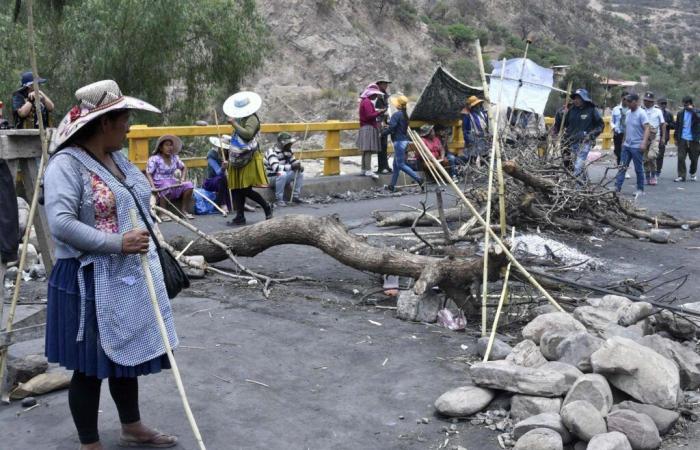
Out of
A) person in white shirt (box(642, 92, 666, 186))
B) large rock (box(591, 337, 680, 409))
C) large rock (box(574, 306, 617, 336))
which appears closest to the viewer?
large rock (box(591, 337, 680, 409))

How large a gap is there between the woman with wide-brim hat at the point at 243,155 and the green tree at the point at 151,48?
25.0 ft

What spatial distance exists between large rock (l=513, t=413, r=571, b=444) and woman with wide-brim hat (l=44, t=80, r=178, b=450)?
1821 millimetres

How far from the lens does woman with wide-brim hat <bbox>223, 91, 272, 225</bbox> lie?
34.5 ft

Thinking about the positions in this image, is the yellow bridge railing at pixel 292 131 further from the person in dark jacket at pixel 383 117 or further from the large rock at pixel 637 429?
the large rock at pixel 637 429

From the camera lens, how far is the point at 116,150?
3.83 meters

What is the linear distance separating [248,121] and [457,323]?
5.52 metres

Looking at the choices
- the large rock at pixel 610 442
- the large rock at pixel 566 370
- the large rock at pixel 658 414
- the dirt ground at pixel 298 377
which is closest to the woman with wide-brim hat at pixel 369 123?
the dirt ground at pixel 298 377

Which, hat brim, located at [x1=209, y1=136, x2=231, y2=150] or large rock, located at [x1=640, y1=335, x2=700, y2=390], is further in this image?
hat brim, located at [x1=209, y1=136, x2=231, y2=150]

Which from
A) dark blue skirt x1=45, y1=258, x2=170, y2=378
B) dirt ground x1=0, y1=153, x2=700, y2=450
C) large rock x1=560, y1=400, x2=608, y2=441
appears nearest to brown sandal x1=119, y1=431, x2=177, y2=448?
dirt ground x1=0, y1=153, x2=700, y2=450

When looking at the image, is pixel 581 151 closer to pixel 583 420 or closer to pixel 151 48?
pixel 151 48

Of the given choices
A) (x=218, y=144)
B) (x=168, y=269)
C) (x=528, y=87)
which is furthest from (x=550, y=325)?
(x=528, y=87)

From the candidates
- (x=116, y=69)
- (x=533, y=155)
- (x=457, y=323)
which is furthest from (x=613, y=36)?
(x=457, y=323)

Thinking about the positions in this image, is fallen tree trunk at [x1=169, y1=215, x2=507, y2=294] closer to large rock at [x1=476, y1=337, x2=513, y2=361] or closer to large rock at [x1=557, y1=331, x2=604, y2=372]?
large rock at [x1=476, y1=337, x2=513, y2=361]

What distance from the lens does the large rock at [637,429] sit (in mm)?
4066
